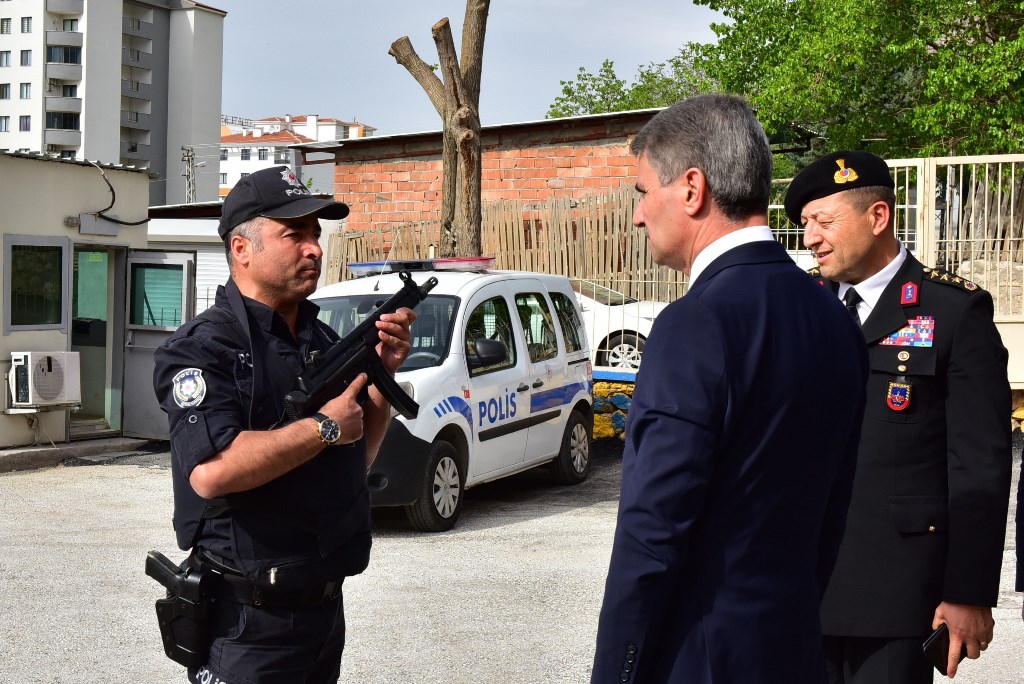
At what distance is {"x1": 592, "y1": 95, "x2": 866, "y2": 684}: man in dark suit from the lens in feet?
6.49

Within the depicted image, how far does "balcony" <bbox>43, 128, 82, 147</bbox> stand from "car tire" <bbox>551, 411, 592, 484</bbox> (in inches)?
3787

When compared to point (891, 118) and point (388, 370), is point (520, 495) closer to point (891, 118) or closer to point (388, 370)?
point (388, 370)

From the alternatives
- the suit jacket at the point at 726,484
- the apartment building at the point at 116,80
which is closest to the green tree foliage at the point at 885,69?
the suit jacket at the point at 726,484

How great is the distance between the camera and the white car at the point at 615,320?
13.4 meters

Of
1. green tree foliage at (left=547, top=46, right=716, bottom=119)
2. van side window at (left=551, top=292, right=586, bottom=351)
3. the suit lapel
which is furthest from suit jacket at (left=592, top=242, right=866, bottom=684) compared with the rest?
green tree foliage at (left=547, top=46, right=716, bottom=119)

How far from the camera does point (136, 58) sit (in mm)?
101625

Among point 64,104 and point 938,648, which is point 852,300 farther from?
point 64,104

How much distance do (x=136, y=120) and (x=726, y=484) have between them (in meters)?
107

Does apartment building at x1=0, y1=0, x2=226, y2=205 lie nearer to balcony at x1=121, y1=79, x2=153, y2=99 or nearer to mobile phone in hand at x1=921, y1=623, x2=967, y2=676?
balcony at x1=121, y1=79, x2=153, y2=99

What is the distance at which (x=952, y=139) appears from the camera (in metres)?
26.0

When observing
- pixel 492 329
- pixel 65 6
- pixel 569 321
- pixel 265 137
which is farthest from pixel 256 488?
pixel 265 137

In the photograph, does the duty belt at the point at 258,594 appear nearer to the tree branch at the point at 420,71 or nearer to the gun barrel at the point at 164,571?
the gun barrel at the point at 164,571

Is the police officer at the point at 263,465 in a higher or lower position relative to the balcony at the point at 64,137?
lower

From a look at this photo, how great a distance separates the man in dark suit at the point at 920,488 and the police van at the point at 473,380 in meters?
5.07
